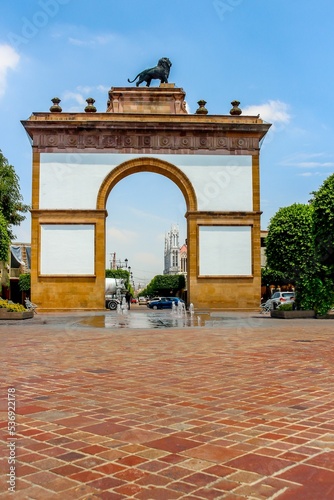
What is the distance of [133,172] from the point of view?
104 ft

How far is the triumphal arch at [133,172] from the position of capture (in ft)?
99.2

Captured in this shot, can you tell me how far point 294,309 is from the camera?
2236 centimetres

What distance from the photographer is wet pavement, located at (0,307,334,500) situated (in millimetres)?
3199

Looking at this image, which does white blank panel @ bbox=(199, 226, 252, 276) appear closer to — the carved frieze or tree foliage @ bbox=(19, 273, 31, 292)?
the carved frieze

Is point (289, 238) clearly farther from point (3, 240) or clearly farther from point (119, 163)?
point (3, 240)

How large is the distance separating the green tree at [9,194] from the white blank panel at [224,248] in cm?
1605

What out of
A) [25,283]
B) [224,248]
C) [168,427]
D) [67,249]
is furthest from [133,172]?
[168,427]

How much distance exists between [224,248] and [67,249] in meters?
8.58

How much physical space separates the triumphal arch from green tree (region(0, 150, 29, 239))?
32.9 ft
